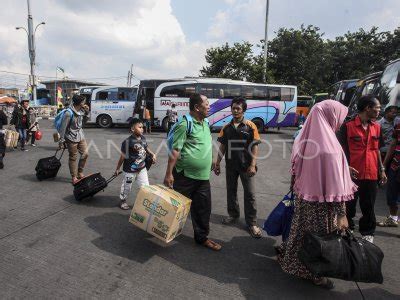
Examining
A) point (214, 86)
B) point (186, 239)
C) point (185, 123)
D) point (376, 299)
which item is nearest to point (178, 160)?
point (185, 123)

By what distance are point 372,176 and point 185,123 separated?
2173mm

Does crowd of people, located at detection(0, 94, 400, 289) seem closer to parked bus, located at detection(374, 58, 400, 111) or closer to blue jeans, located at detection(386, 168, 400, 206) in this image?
blue jeans, located at detection(386, 168, 400, 206)

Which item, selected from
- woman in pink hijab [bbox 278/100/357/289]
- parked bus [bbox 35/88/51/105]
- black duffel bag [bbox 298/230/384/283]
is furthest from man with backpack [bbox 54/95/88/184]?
parked bus [bbox 35/88/51/105]

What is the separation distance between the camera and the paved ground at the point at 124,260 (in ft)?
9.81

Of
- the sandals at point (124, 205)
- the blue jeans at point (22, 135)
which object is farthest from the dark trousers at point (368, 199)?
the blue jeans at point (22, 135)

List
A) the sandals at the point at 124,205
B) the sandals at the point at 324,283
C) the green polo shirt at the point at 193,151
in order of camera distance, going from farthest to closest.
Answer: the sandals at the point at 124,205, the green polo shirt at the point at 193,151, the sandals at the point at 324,283

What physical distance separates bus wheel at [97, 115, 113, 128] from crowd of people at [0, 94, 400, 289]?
54.3 feet

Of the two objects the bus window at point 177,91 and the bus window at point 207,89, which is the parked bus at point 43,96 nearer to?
the bus window at point 177,91

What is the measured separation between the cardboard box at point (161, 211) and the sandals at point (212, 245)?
471mm

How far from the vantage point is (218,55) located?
2748 cm

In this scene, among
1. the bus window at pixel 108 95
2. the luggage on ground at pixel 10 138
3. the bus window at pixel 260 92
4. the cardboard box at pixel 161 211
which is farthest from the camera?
the bus window at pixel 108 95

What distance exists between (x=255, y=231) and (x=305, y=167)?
1587 mm

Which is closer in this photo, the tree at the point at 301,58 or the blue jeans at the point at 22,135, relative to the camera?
the blue jeans at the point at 22,135

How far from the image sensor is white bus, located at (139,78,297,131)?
18.7m
